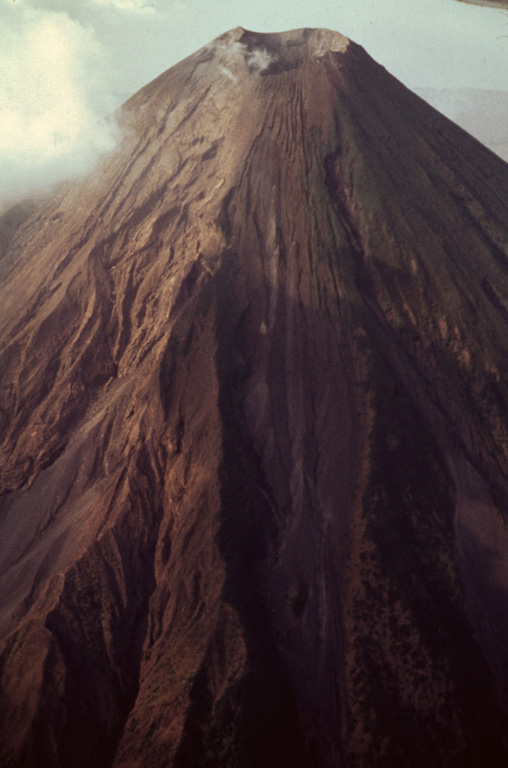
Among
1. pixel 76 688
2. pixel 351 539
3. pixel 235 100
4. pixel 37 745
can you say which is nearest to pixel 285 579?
pixel 351 539

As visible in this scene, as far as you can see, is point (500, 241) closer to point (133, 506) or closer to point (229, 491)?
point (229, 491)

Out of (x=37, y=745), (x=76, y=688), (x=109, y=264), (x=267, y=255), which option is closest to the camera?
(x=37, y=745)

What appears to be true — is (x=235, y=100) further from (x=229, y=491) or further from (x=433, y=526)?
(x=433, y=526)

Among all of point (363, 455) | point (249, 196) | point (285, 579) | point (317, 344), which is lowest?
point (285, 579)

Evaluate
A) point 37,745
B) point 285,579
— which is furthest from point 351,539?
point 37,745

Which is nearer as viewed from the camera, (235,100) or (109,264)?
(109,264)

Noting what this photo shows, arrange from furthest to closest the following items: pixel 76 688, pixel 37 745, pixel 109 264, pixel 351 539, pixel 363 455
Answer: pixel 109 264 < pixel 363 455 < pixel 351 539 < pixel 76 688 < pixel 37 745

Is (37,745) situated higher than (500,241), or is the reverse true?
(500,241)
